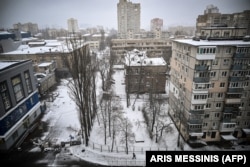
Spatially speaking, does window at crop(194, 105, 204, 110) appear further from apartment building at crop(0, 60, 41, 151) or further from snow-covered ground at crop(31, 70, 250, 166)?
apartment building at crop(0, 60, 41, 151)

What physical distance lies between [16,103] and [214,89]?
23.3 meters

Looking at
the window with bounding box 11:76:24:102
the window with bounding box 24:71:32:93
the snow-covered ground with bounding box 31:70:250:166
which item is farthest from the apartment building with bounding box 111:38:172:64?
the window with bounding box 11:76:24:102

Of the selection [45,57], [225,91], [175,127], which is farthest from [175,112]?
[45,57]

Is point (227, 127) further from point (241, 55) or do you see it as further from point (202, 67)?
point (241, 55)

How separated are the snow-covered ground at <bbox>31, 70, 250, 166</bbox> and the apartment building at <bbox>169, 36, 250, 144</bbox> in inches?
95.2

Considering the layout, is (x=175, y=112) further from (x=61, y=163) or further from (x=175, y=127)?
(x=61, y=163)

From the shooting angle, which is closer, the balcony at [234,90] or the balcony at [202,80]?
the balcony at [202,80]

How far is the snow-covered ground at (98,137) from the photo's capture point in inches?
689

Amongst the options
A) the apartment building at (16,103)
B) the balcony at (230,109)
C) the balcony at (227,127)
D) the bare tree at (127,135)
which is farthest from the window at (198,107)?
the apartment building at (16,103)

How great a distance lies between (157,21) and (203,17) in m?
91.2

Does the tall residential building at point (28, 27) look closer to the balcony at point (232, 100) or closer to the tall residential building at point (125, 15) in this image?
the tall residential building at point (125, 15)

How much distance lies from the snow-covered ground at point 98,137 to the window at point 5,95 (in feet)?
19.2

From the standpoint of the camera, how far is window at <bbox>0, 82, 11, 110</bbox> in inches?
709

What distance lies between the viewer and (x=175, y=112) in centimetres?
2278
